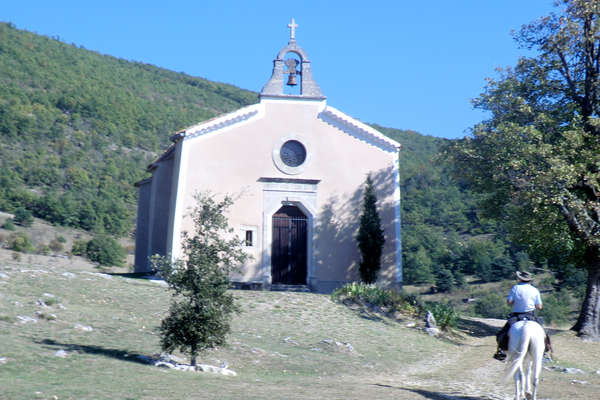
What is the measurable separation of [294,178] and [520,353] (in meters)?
15.1

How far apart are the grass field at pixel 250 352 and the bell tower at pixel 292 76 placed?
7.94 metres

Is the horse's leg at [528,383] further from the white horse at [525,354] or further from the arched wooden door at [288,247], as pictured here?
the arched wooden door at [288,247]

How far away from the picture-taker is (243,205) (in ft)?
78.4

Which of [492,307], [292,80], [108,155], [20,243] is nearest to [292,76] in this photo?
[292,80]

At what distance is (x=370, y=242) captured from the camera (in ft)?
78.4

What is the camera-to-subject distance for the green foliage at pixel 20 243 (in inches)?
1617

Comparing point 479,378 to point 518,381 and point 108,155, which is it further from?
point 108,155

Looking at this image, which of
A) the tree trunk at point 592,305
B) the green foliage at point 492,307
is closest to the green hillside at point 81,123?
the green foliage at point 492,307

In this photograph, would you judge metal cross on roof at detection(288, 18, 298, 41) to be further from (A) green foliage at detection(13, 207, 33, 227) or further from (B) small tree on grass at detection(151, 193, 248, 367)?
(A) green foliage at detection(13, 207, 33, 227)

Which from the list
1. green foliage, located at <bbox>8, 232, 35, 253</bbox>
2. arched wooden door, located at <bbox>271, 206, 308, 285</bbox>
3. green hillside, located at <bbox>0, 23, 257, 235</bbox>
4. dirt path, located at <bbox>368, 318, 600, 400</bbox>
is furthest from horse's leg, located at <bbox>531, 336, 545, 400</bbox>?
green hillside, located at <bbox>0, 23, 257, 235</bbox>

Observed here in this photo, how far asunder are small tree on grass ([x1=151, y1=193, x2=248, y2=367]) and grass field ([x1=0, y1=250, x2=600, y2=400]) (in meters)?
0.75

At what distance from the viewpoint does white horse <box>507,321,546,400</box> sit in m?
10.0

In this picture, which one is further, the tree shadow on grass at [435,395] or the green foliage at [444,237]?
the green foliage at [444,237]

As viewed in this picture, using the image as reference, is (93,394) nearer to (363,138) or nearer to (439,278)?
(363,138)
